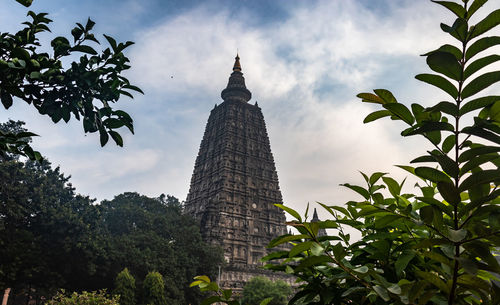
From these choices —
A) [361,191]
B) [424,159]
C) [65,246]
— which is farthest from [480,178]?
[65,246]

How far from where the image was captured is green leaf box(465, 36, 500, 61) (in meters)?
1.12

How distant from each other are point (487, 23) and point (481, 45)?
0.07 m

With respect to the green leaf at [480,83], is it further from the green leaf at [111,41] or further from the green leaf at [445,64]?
the green leaf at [111,41]

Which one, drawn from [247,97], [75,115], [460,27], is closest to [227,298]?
[460,27]

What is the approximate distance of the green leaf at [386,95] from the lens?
50.6 inches

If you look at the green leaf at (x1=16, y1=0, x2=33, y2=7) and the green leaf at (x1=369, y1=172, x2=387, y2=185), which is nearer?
the green leaf at (x1=369, y1=172, x2=387, y2=185)

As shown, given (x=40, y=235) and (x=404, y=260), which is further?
(x=40, y=235)

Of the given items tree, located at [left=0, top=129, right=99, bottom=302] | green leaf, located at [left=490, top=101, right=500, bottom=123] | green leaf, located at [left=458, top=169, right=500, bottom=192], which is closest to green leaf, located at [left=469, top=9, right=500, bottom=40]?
green leaf, located at [left=490, top=101, right=500, bottom=123]

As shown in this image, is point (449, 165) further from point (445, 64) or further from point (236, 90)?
point (236, 90)

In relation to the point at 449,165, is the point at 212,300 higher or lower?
lower

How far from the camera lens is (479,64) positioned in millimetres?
1140

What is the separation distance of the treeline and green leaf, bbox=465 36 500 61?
26.0 m

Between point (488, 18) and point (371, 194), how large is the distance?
0.88 m

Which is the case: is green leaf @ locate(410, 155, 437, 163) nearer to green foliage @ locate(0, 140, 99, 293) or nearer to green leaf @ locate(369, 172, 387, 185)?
green leaf @ locate(369, 172, 387, 185)
